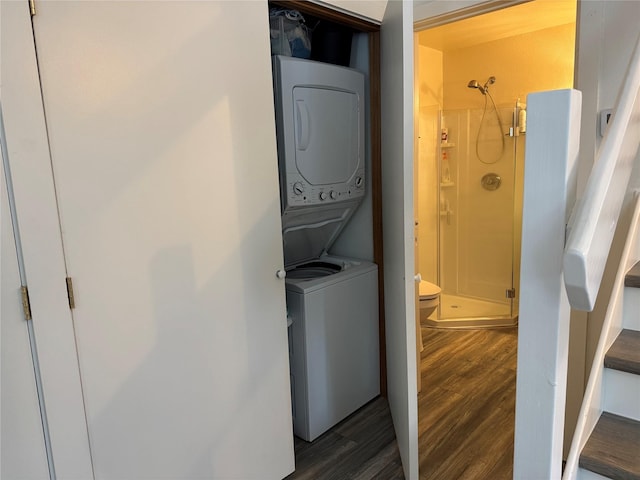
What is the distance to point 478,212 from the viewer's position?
4.03 meters

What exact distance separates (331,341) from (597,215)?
5.32ft

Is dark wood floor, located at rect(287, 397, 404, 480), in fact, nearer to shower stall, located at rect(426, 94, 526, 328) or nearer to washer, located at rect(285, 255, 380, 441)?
washer, located at rect(285, 255, 380, 441)

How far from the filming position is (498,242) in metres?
3.93

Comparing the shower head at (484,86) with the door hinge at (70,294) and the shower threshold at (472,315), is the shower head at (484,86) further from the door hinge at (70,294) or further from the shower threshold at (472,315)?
the door hinge at (70,294)

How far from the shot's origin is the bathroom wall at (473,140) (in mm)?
3549

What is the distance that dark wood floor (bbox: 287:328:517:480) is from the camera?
1924 millimetres

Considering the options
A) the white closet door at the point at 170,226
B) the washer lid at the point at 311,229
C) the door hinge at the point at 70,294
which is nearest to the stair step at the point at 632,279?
the white closet door at the point at 170,226

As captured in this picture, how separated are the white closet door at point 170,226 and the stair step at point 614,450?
3.59 feet

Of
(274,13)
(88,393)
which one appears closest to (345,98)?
(274,13)

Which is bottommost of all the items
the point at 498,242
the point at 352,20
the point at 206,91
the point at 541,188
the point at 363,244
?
the point at 498,242

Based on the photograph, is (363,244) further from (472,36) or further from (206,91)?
(472,36)

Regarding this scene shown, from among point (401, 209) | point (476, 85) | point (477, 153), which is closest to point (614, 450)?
point (401, 209)

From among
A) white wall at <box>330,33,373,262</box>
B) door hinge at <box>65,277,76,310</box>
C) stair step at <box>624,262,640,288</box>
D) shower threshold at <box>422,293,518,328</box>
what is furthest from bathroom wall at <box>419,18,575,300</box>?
door hinge at <box>65,277,76,310</box>

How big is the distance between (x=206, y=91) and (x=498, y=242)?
10.5ft
